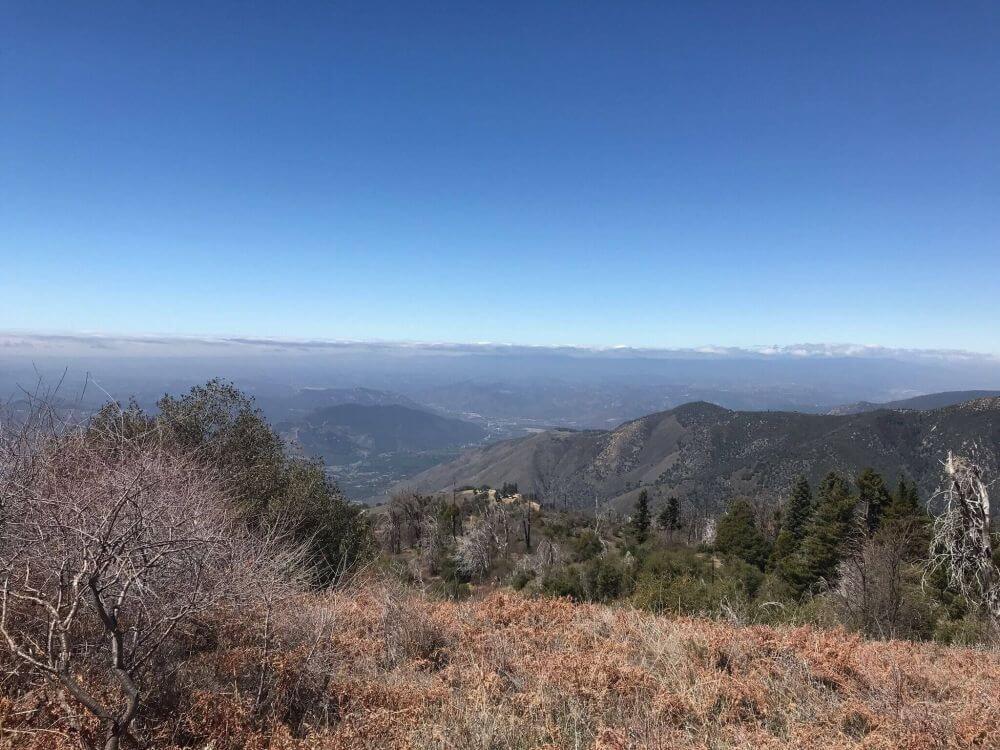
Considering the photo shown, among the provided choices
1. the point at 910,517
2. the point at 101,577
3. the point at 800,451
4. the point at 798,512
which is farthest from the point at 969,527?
the point at 800,451

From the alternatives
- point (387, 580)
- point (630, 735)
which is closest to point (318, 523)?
point (387, 580)

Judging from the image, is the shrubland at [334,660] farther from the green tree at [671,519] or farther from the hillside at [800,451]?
the hillside at [800,451]

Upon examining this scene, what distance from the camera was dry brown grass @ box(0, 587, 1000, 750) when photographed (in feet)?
12.2

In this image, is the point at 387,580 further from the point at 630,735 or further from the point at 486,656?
the point at 630,735

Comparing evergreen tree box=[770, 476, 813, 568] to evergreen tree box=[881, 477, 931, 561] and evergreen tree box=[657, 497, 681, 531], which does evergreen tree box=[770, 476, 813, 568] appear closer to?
evergreen tree box=[881, 477, 931, 561]

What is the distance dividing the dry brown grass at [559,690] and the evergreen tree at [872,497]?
42.0 metres

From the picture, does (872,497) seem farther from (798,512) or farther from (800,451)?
(800,451)

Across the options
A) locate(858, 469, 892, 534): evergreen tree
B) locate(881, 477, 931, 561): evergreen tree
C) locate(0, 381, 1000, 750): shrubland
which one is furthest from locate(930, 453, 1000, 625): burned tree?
locate(858, 469, 892, 534): evergreen tree

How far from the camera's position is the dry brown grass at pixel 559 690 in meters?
3.73

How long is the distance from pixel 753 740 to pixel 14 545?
668 centimetres

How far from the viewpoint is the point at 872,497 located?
4203 cm

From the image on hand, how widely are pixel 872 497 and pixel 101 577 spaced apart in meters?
52.0

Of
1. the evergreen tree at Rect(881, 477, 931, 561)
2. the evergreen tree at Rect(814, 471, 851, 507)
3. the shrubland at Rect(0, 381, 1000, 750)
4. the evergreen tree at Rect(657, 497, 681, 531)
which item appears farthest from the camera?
the evergreen tree at Rect(657, 497, 681, 531)

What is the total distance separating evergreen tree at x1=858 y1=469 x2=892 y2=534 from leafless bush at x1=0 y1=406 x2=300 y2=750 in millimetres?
46657
